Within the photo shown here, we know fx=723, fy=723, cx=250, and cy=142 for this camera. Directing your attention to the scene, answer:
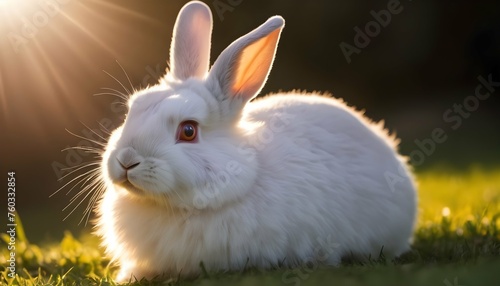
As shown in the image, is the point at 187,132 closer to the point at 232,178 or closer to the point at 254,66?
the point at 232,178

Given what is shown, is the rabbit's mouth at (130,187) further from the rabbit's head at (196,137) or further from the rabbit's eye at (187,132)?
the rabbit's eye at (187,132)

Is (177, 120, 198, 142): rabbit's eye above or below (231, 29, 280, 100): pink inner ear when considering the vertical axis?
below

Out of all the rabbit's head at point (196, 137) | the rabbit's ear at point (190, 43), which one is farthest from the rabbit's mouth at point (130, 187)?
the rabbit's ear at point (190, 43)

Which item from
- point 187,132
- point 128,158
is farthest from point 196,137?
point 128,158

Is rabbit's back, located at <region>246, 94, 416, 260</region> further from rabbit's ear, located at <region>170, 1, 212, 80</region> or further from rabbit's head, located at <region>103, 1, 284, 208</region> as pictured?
rabbit's ear, located at <region>170, 1, 212, 80</region>

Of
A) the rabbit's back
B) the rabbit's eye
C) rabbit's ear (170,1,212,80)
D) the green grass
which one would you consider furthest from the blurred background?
the rabbit's eye

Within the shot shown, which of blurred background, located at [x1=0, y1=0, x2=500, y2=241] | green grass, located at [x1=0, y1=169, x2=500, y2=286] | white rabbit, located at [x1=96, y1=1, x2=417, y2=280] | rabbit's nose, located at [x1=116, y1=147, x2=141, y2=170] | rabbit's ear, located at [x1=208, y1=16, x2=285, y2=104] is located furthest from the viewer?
blurred background, located at [x1=0, y1=0, x2=500, y2=241]
